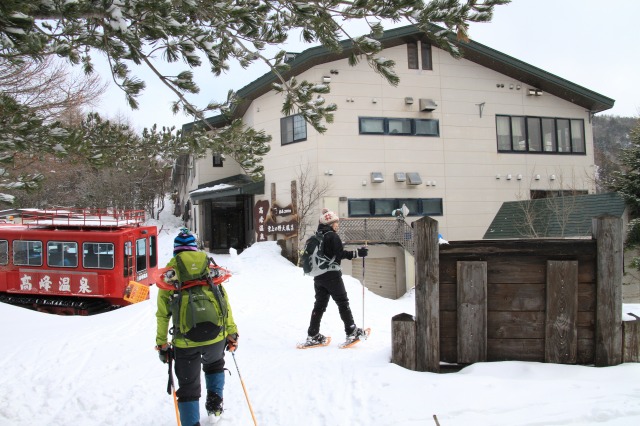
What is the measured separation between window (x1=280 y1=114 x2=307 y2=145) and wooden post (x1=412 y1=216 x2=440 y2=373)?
49.9ft

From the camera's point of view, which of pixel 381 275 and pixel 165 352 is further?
pixel 381 275

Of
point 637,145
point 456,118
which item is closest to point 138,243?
point 456,118

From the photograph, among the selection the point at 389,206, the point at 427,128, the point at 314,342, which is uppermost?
the point at 427,128

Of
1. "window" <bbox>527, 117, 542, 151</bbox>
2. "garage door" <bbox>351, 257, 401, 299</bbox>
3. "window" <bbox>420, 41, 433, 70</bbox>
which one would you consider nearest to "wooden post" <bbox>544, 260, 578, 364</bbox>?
"garage door" <bbox>351, 257, 401, 299</bbox>

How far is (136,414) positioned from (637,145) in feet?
62.8

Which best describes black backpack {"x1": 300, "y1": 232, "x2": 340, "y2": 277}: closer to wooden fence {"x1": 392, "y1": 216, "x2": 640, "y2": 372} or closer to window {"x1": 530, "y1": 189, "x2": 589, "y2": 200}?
wooden fence {"x1": 392, "y1": 216, "x2": 640, "y2": 372}

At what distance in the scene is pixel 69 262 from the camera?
36.8 feet

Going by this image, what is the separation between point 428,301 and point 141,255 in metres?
9.92

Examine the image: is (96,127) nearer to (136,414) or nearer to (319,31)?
(319,31)

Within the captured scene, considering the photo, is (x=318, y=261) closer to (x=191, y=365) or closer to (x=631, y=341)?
(x=191, y=365)

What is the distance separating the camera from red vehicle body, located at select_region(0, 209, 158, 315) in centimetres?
1102

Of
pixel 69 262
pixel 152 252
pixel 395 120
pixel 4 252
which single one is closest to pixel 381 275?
pixel 395 120

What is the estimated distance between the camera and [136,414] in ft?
13.5

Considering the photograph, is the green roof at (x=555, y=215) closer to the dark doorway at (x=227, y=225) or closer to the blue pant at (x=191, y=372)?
the dark doorway at (x=227, y=225)
